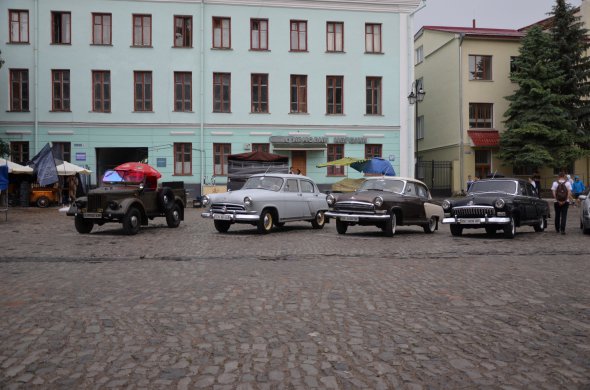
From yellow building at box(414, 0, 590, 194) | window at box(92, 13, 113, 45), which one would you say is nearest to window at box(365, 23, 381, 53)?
Answer: yellow building at box(414, 0, 590, 194)

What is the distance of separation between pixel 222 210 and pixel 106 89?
2196cm

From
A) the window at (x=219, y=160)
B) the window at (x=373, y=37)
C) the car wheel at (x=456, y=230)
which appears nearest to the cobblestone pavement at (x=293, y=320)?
the car wheel at (x=456, y=230)

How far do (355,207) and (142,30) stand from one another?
79.8 feet

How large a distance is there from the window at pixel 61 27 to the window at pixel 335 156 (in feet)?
54.5

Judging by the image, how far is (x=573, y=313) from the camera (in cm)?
641

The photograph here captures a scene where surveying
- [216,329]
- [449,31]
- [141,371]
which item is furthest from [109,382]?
[449,31]

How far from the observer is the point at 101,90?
1394 inches

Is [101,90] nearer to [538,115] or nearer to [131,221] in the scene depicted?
[131,221]

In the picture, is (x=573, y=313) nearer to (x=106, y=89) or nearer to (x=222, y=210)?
(x=222, y=210)

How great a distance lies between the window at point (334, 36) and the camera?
122 feet

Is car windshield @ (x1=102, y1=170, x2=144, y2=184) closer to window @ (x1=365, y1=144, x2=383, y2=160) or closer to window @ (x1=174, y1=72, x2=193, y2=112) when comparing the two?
window @ (x1=174, y1=72, x2=193, y2=112)

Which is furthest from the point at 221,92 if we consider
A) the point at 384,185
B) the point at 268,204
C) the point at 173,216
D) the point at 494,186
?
the point at 494,186

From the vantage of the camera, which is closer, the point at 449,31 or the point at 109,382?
the point at 109,382

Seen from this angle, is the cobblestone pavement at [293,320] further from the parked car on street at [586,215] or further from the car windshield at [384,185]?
the parked car on street at [586,215]
